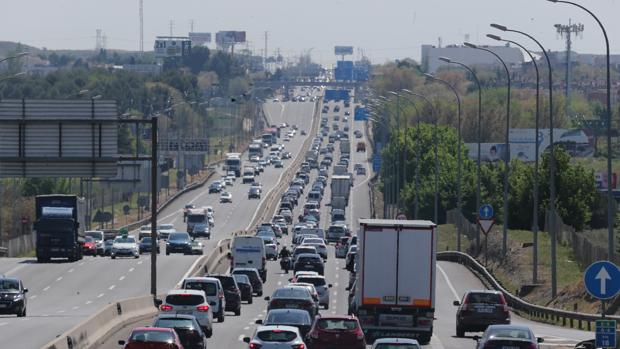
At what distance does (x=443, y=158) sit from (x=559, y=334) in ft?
315

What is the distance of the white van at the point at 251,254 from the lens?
7275 centimetres

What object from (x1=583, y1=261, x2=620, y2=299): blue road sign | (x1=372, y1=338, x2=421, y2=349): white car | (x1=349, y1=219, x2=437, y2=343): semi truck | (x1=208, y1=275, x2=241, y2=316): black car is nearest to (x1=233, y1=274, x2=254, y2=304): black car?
(x1=208, y1=275, x2=241, y2=316): black car

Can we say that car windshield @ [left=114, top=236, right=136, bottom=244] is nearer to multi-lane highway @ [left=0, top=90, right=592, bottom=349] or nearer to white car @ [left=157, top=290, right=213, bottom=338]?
multi-lane highway @ [left=0, top=90, right=592, bottom=349]

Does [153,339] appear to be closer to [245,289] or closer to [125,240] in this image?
[245,289]

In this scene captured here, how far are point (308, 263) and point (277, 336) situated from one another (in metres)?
37.9

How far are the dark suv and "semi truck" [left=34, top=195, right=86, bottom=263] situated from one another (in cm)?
3703

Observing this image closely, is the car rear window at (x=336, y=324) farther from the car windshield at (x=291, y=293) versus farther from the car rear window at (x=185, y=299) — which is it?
the car windshield at (x=291, y=293)

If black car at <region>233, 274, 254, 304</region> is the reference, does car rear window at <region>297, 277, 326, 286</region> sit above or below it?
above

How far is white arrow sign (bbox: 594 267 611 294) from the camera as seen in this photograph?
2780cm

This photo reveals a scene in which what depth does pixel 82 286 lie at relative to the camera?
67.1 m

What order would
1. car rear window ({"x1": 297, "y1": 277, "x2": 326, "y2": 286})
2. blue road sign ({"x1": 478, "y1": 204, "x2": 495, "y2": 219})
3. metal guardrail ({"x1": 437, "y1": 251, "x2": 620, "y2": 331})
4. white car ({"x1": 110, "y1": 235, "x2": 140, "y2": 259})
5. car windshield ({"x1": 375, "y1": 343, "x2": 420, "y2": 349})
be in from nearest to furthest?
car windshield ({"x1": 375, "y1": 343, "x2": 420, "y2": 349}) < metal guardrail ({"x1": 437, "y1": 251, "x2": 620, "y2": 331}) < car rear window ({"x1": 297, "y1": 277, "x2": 326, "y2": 286}) < blue road sign ({"x1": 478, "y1": 204, "x2": 495, "y2": 219}) < white car ({"x1": 110, "y1": 235, "x2": 140, "y2": 259})

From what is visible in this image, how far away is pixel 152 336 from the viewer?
31.2 m

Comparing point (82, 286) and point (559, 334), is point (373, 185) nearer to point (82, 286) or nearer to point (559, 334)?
point (82, 286)

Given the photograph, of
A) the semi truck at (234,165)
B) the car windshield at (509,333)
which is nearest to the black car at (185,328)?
the car windshield at (509,333)
